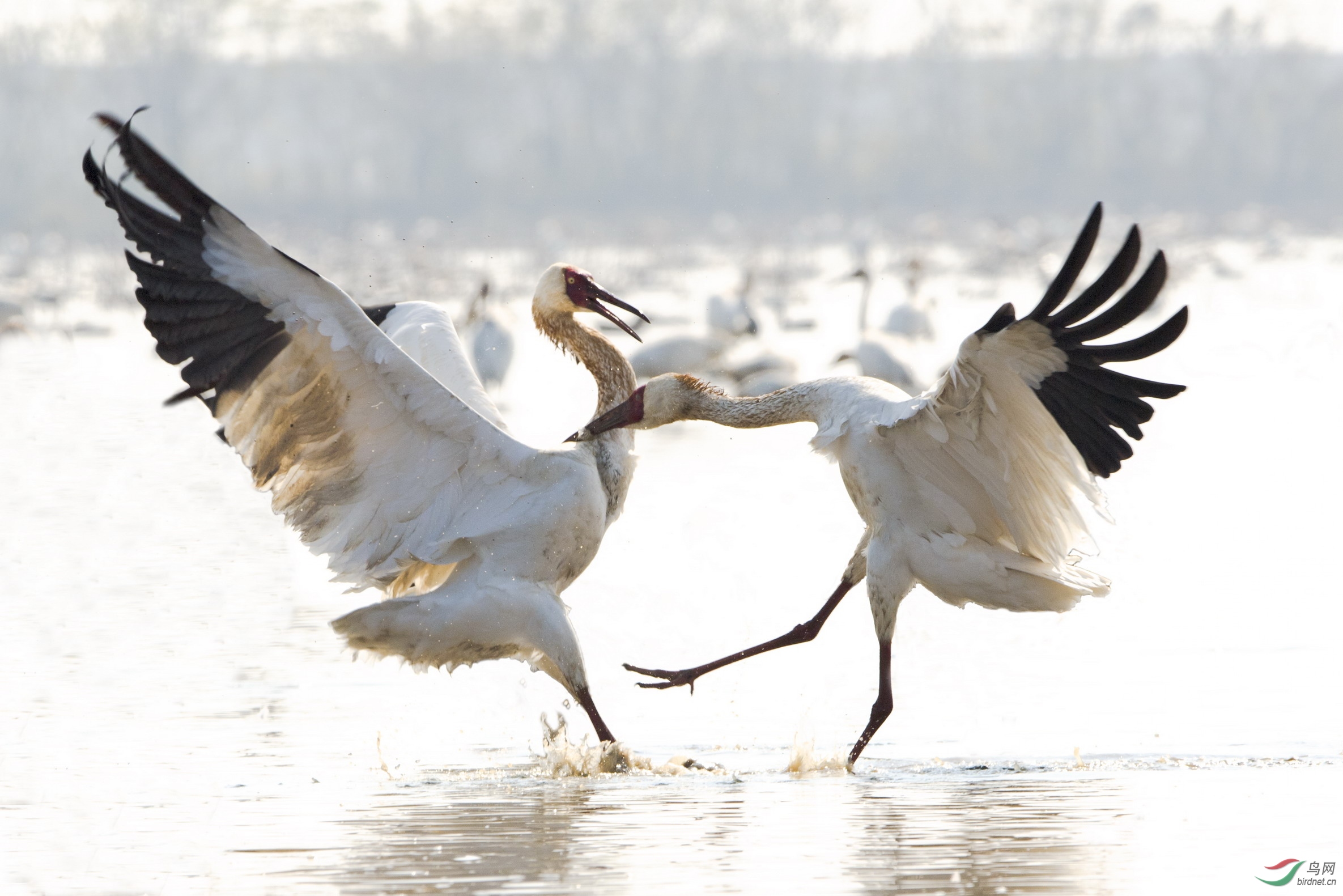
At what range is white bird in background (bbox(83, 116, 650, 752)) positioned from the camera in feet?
20.2

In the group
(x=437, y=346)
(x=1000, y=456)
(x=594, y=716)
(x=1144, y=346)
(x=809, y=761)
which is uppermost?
(x=437, y=346)

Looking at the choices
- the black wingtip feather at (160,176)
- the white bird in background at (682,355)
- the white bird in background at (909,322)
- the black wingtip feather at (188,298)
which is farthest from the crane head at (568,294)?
the white bird in background at (909,322)

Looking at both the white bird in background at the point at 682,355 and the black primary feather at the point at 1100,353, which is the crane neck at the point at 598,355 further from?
the white bird in background at the point at 682,355

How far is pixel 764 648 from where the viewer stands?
7.05 m

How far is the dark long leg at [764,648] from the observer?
22.8ft

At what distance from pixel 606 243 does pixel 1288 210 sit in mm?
14338

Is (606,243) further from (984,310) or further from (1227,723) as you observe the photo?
(1227,723)

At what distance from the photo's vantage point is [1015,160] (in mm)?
43344

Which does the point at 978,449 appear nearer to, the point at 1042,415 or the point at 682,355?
the point at 1042,415

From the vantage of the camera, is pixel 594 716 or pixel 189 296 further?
pixel 594 716

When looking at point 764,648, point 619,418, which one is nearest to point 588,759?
point 764,648

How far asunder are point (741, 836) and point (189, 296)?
2530 mm

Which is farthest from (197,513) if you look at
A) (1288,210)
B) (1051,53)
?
(1051,53)

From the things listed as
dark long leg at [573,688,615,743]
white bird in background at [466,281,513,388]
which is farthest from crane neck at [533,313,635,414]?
white bird in background at [466,281,513,388]
